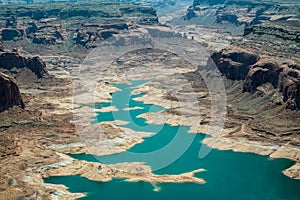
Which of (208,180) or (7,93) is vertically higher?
(7,93)

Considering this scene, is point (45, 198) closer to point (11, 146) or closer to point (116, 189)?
point (116, 189)

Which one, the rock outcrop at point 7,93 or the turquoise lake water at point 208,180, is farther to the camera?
the rock outcrop at point 7,93

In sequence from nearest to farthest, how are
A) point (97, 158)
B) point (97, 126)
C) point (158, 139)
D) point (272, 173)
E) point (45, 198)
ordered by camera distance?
point (45, 198)
point (272, 173)
point (97, 158)
point (158, 139)
point (97, 126)

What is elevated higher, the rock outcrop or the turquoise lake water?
the rock outcrop

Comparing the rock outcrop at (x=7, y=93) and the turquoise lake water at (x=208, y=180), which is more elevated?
the rock outcrop at (x=7, y=93)

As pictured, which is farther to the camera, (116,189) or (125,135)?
(125,135)

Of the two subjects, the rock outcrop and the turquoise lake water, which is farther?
the rock outcrop

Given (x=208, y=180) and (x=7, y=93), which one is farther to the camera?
(x=7, y=93)

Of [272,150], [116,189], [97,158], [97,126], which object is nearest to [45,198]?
[116,189]
